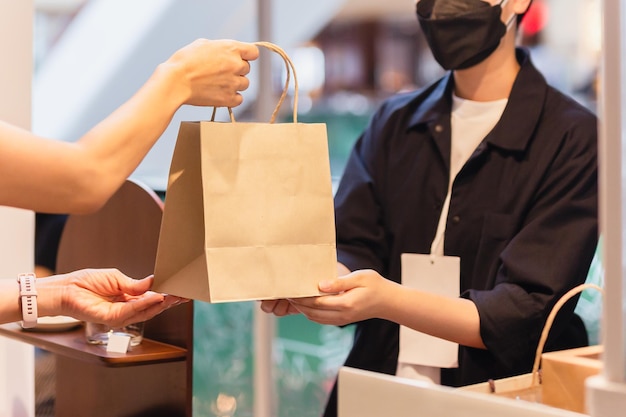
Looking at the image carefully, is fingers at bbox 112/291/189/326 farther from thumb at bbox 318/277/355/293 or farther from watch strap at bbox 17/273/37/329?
thumb at bbox 318/277/355/293

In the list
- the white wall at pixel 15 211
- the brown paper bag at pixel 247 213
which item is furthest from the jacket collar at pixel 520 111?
the white wall at pixel 15 211

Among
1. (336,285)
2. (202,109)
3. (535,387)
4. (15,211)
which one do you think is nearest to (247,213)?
Answer: (336,285)

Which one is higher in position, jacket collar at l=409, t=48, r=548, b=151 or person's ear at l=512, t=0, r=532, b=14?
person's ear at l=512, t=0, r=532, b=14

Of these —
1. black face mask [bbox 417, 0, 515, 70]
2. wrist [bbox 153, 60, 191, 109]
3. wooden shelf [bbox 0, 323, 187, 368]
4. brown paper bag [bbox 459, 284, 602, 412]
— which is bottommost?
brown paper bag [bbox 459, 284, 602, 412]

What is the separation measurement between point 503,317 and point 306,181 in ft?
1.77

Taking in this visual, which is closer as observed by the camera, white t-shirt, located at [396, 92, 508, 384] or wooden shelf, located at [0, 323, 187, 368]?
wooden shelf, located at [0, 323, 187, 368]

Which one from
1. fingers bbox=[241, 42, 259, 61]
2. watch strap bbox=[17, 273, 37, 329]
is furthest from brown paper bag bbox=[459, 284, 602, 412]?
watch strap bbox=[17, 273, 37, 329]

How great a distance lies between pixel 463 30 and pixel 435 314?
2.01 ft

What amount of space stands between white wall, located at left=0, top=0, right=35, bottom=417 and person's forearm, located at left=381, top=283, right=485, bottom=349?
1.04 metres

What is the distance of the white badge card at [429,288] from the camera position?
2.01 m

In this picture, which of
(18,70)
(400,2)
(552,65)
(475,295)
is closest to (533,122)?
(475,295)

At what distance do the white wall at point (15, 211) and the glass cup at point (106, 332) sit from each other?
548 mm

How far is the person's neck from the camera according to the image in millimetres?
2053

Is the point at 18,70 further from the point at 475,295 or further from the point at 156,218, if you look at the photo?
the point at 475,295
